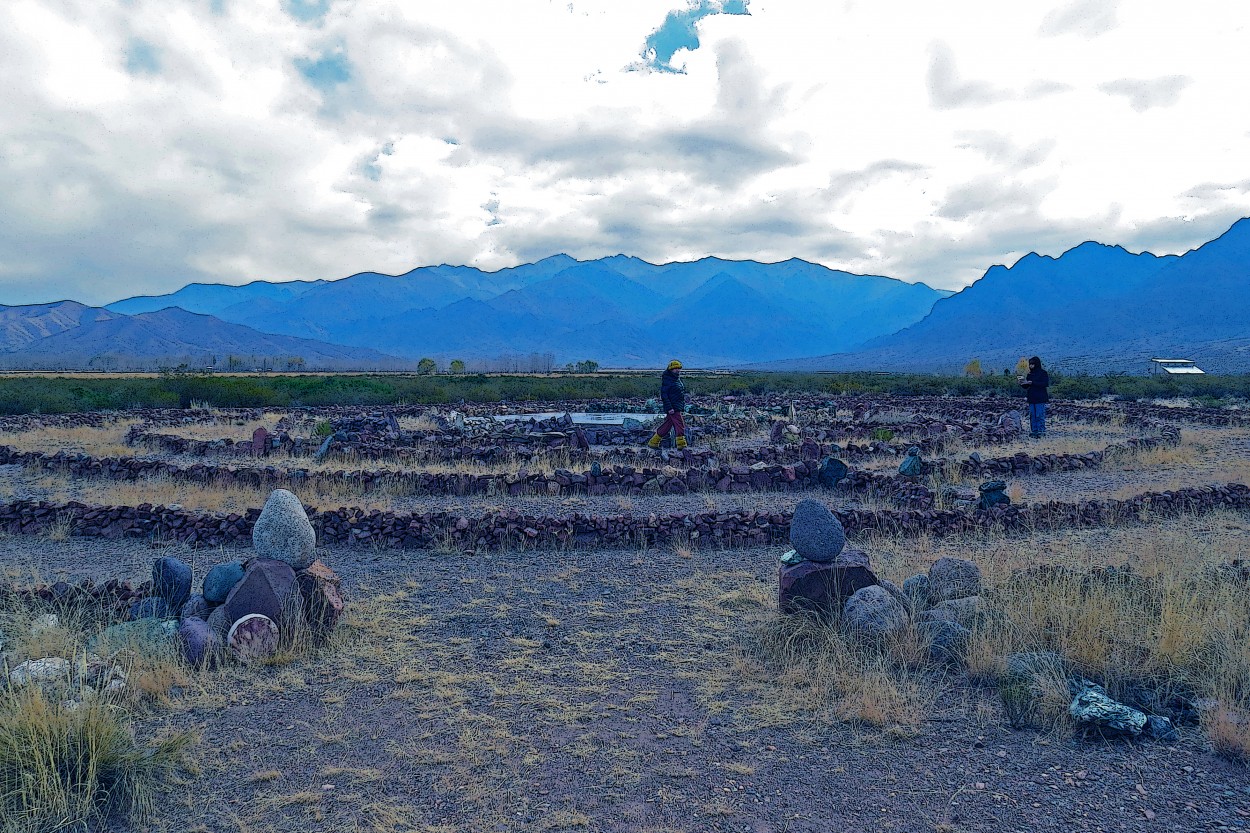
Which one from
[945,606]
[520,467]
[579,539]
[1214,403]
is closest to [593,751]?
[945,606]

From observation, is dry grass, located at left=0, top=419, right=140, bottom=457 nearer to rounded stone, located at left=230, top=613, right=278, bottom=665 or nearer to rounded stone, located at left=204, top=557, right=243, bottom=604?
rounded stone, located at left=204, top=557, right=243, bottom=604

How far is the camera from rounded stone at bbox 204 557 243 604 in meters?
7.04

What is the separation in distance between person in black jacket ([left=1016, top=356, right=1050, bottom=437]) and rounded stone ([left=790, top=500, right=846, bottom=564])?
14.6 meters

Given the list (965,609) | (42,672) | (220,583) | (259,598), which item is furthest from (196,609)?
(965,609)

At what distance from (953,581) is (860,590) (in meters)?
1.16

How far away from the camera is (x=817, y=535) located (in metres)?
7.12

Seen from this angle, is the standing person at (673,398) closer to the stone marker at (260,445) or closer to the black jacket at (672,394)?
the black jacket at (672,394)

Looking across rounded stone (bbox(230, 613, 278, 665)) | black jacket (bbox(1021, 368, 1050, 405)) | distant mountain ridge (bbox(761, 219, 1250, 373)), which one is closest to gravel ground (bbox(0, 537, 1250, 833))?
rounded stone (bbox(230, 613, 278, 665))

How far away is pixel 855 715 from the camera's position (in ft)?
17.8

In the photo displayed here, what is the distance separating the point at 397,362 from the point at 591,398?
149559 mm

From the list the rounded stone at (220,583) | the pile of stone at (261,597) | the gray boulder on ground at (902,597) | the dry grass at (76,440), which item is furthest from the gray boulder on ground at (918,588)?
the dry grass at (76,440)

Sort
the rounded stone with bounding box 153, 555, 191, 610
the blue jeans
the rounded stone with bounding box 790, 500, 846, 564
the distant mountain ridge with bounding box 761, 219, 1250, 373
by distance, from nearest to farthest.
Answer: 1. the rounded stone with bounding box 790, 500, 846, 564
2. the rounded stone with bounding box 153, 555, 191, 610
3. the blue jeans
4. the distant mountain ridge with bounding box 761, 219, 1250, 373

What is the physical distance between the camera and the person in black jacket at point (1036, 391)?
20.1m

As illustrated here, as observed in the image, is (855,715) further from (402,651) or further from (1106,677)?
(402,651)
